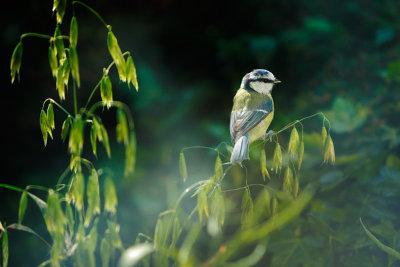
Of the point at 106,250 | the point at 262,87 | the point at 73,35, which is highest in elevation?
the point at 73,35

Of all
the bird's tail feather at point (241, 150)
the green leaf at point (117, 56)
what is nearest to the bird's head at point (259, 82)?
the bird's tail feather at point (241, 150)

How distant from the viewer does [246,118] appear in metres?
→ 0.74

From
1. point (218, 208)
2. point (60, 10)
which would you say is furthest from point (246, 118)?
point (60, 10)

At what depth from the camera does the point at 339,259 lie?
89 cm

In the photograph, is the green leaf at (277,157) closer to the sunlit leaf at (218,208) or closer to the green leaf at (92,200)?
the sunlit leaf at (218,208)

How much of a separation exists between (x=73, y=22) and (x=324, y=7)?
3.90 ft

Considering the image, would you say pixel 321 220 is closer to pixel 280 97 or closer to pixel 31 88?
pixel 280 97

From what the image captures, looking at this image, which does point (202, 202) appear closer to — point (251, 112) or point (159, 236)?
point (159, 236)

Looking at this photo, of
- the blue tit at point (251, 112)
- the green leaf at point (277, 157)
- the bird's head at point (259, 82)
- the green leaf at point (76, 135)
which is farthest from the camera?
the bird's head at point (259, 82)

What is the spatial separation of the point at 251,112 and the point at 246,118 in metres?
0.02

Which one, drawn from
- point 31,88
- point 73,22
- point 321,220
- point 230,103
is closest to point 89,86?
point 31,88

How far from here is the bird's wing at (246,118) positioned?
708 millimetres

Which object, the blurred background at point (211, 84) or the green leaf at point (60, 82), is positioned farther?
the blurred background at point (211, 84)

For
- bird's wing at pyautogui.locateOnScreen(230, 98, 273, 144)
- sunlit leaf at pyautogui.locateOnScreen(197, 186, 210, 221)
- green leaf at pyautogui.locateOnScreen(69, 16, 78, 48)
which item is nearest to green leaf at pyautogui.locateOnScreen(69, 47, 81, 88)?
green leaf at pyautogui.locateOnScreen(69, 16, 78, 48)
